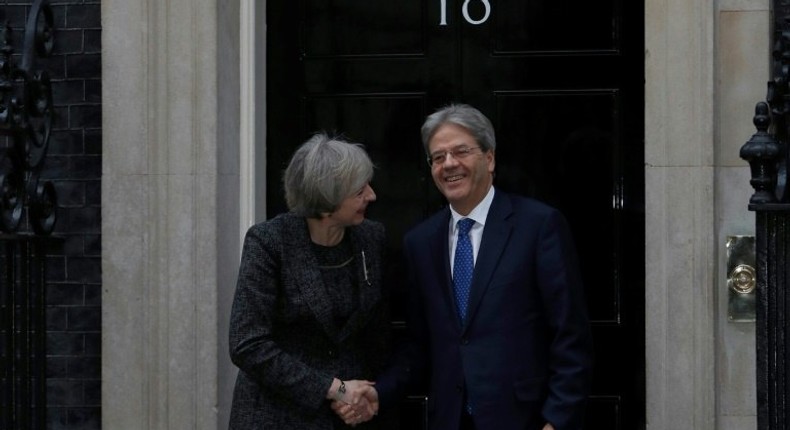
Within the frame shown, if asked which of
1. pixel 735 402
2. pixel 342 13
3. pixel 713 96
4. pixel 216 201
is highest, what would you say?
pixel 342 13

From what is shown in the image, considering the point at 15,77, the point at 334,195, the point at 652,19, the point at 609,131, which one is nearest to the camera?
the point at 334,195

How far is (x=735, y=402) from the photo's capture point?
18.6ft

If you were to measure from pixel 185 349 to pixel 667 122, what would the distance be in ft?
7.46

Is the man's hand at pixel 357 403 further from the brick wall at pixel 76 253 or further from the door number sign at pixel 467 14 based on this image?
the door number sign at pixel 467 14

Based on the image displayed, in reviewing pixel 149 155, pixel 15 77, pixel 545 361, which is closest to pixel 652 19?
pixel 545 361

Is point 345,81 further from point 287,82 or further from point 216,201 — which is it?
point 216,201

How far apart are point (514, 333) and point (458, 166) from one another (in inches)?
23.0

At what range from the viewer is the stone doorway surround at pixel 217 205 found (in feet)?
18.6

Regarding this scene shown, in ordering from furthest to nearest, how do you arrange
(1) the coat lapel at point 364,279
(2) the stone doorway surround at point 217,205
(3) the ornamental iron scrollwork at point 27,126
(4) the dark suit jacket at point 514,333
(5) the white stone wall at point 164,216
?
(5) the white stone wall at point 164,216 < (2) the stone doorway surround at point 217,205 < (3) the ornamental iron scrollwork at point 27,126 < (1) the coat lapel at point 364,279 < (4) the dark suit jacket at point 514,333

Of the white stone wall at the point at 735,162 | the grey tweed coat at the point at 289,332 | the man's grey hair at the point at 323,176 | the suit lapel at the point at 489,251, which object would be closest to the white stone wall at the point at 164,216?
the grey tweed coat at the point at 289,332

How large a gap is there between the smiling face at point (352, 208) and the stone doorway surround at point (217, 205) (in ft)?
4.76

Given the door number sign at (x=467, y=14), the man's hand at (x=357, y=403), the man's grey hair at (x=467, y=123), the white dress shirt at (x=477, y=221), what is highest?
the door number sign at (x=467, y=14)

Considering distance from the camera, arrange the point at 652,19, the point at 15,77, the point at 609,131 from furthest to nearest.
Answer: the point at 609,131 → the point at 652,19 → the point at 15,77

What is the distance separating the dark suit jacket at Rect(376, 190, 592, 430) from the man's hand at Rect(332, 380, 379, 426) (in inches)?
1.9
